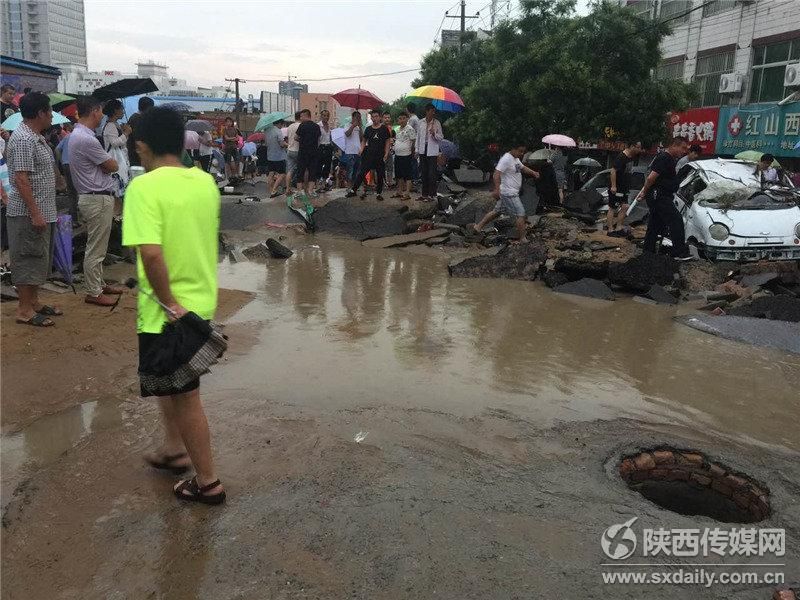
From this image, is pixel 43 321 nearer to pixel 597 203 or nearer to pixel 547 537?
pixel 547 537

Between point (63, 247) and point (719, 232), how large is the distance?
8498 millimetres

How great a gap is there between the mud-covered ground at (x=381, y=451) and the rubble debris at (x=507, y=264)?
2.22m

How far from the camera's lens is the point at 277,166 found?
46.1 ft

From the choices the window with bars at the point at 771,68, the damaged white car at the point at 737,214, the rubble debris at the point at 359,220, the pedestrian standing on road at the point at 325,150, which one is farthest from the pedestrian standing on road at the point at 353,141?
the window with bars at the point at 771,68

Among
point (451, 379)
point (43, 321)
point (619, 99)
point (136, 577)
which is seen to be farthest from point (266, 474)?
point (619, 99)

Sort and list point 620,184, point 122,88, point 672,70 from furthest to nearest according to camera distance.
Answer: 1. point 672,70
2. point 620,184
3. point 122,88

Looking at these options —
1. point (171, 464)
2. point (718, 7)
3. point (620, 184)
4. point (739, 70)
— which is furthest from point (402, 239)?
point (718, 7)

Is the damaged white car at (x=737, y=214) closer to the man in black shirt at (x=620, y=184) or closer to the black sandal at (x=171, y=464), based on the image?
the man in black shirt at (x=620, y=184)

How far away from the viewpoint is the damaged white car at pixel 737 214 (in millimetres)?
9328

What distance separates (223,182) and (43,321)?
38.5ft

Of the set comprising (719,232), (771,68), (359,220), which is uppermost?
(771,68)

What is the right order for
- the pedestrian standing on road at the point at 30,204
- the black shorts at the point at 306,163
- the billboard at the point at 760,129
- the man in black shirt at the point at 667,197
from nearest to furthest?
1. the pedestrian standing on road at the point at 30,204
2. the man in black shirt at the point at 667,197
3. the black shorts at the point at 306,163
4. the billboard at the point at 760,129

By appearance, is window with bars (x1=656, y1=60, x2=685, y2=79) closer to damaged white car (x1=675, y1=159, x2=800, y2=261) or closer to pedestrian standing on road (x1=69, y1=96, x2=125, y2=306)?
damaged white car (x1=675, y1=159, x2=800, y2=261)

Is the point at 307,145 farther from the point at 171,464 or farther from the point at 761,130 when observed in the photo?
the point at 761,130
